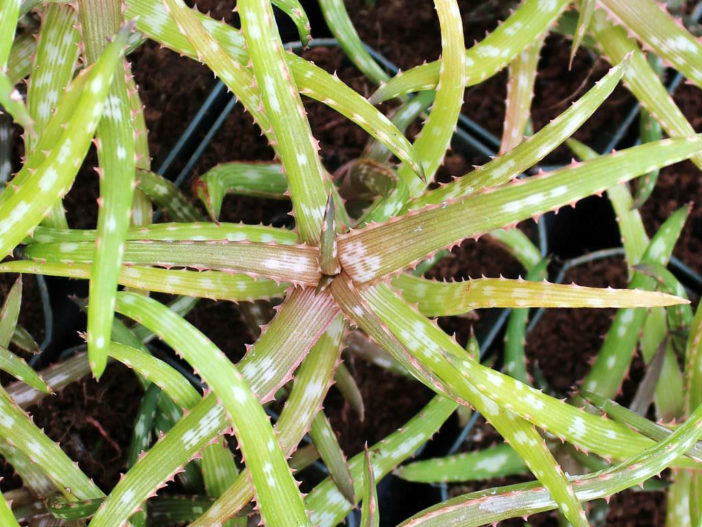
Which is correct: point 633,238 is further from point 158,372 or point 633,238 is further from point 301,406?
point 158,372

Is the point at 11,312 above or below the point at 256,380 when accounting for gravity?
above

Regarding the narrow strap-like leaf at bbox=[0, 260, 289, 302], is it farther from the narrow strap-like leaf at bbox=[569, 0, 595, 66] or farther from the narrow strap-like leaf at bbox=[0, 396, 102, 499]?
the narrow strap-like leaf at bbox=[569, 0, 595, 66]

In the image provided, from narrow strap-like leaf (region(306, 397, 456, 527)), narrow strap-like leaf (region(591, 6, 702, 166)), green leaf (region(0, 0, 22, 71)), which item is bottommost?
narrow strap-like leaf (region(306, 397, 456, 527))

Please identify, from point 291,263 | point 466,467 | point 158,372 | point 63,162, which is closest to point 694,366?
point 466,467

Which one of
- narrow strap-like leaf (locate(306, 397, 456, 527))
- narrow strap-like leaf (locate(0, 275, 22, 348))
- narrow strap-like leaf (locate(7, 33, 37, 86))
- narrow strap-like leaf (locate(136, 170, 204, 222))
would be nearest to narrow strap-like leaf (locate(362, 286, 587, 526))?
narrow strap-like leaf (locate(306, 397, 456, 527))

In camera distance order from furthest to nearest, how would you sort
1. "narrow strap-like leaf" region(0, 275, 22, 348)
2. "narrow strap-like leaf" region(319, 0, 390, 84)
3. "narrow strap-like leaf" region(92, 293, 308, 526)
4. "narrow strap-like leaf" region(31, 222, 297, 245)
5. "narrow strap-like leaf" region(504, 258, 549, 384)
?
"narrow strap-like leaf" region(504, 258, 549, 384)
"narrow strap-like leaf" region(319, 0, 390, 84)
"narrow strap-like leaf" region(0, 275, 22, 348)
"narrow strap-like leaf" region(31, 222, 297, 245)
"narrow strap-like leaf" region(92, 293, 308, 526)

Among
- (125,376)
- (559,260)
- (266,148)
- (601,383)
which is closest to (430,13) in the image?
(266,148)

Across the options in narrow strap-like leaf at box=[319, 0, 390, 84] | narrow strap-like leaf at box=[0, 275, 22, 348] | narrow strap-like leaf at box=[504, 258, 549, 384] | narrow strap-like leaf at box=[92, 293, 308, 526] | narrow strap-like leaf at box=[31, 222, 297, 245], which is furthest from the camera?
narrow strap-like leaf at box=[504, 258, 549, 384]

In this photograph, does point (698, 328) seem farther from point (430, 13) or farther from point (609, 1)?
point (430, 13)
